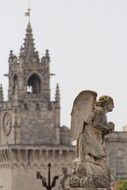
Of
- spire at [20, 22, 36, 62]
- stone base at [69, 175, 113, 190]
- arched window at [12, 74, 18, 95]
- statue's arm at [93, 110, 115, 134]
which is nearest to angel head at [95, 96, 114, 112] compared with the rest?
statue's arm at [93, 110, 115, 134]

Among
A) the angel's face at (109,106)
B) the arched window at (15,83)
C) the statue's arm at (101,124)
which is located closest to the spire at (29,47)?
the arched window at (15,83)

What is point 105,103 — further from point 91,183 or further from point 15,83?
point 15,83

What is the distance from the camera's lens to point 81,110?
18141 mm

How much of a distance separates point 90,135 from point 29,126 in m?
96.6

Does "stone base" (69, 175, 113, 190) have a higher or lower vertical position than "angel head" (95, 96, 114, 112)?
lower

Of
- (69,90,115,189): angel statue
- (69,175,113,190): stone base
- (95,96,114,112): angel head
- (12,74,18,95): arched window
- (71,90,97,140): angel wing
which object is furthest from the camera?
(12,74,18,95): arched window

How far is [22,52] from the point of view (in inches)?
4636

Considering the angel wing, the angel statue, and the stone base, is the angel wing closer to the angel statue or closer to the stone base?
the angel statue

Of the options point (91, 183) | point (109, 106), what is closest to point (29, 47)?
point (109, 106)

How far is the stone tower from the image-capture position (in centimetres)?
10975

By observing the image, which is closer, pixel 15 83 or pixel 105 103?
pixel 105 103

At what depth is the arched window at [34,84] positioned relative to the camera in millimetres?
116562

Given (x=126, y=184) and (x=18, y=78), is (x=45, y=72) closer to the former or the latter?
(x=18, y=78)

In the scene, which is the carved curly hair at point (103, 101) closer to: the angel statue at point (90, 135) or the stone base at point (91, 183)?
the angel statue at point (90, 135)
